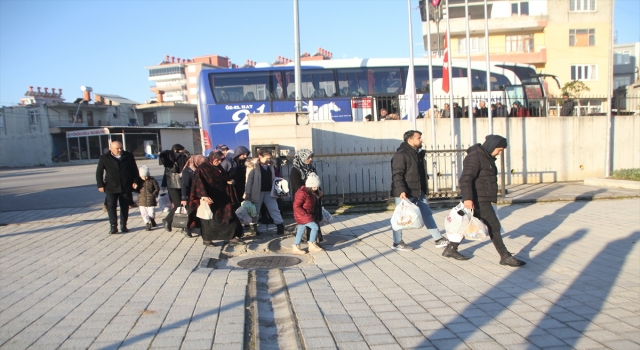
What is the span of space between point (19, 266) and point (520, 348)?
21.1 feet

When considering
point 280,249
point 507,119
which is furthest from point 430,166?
point 280,249

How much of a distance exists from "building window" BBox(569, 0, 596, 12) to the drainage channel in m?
43.3

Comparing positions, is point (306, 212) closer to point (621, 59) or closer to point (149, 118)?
point (621, 59)

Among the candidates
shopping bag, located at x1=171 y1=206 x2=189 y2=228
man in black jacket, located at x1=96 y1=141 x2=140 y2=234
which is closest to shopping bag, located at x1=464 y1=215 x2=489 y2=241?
shopping bag, located at x1=171 y1=206 x2=189 y2=228

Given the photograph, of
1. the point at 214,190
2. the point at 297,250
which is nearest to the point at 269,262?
the point at 297,250

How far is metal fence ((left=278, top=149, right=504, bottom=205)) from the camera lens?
40.6 ft

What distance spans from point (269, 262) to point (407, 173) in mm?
2495

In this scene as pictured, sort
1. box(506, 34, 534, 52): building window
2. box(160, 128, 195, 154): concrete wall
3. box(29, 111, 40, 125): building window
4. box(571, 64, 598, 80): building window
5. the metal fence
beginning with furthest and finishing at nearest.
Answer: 1. box(160, 128, 195, 154): concrete wall
2. box(29, 111, 40, 125): building window
3. box(506, 34, 534, 52): building window
4. box(571, 64, 598, 80): building window
5. the metal fence

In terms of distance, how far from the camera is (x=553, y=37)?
132 feet

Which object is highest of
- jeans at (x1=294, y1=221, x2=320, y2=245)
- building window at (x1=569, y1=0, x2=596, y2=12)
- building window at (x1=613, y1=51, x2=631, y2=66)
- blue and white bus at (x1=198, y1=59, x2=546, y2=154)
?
building window at (x1=569, y1=0, x2=596, y2=12)

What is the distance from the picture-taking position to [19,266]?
6.75 metres

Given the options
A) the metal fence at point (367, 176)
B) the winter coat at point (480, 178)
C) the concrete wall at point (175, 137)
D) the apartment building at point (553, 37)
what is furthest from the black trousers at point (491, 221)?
the concrete wall at point (175, 137)

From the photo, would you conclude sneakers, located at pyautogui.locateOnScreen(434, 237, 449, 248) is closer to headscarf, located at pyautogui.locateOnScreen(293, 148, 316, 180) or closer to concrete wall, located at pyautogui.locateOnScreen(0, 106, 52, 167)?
headscarf, located at pyautogui.locateOnScreen(293, 148, 316, 180)

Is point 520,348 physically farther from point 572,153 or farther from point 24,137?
point 24,137
